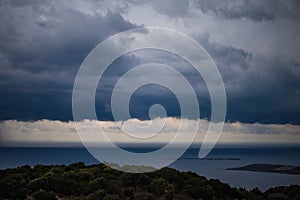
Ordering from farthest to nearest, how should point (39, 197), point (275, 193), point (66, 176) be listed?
point (275, 193)
point (66, 176)
point (39, 197)

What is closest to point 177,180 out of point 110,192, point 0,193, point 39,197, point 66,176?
point 110,192

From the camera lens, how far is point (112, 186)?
23.5 metres

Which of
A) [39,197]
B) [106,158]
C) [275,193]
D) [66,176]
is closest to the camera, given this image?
[39,197]

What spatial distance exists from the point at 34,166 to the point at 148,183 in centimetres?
1060

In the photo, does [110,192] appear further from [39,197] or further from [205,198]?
[205,198]

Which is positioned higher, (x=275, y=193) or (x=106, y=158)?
(x=106, y=158)

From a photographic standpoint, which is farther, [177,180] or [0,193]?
[177,180]

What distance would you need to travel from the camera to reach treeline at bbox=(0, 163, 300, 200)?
898 inches

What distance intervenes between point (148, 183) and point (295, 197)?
10931 millimetres

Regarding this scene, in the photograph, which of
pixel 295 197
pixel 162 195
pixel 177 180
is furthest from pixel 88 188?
pixel 295 197

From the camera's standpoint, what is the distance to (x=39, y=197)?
869 inches

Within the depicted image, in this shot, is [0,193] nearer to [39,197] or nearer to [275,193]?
[39,197]

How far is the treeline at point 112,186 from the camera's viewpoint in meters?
22.8

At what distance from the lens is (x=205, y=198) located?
23.9 m
